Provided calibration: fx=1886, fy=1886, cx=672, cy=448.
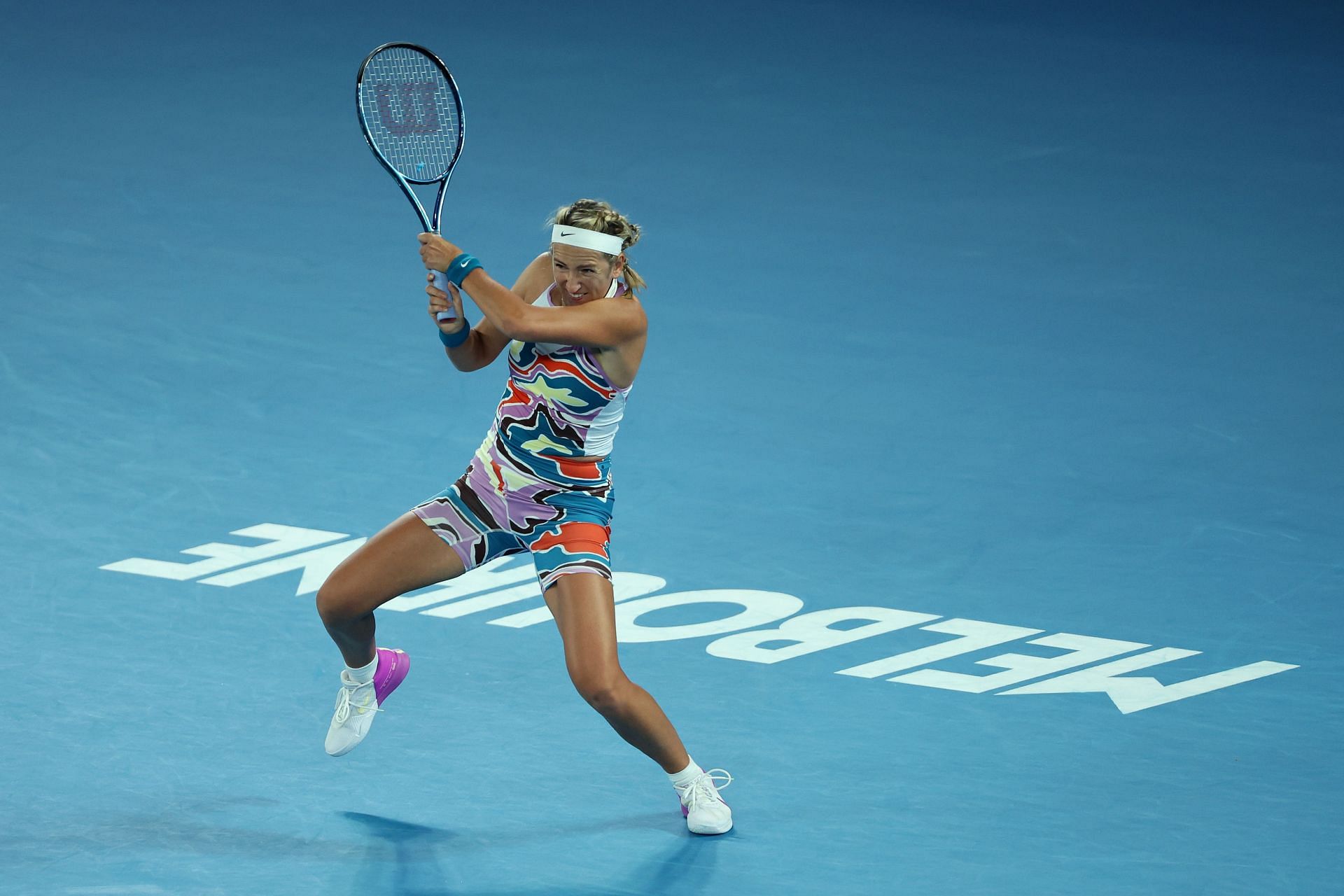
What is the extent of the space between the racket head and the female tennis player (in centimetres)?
59

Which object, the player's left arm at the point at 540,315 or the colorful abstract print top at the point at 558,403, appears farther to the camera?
the colorful abstract print top at the point at 558,403

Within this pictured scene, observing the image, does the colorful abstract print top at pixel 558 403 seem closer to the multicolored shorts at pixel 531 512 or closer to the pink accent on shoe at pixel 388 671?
the multicolored shorts at pixel 531 512

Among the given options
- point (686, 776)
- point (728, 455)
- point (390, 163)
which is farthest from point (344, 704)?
point (728, 455)

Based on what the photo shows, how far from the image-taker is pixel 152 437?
8.67 metres

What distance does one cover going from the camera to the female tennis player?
5.46 metres

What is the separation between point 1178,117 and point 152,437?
8.23 metres

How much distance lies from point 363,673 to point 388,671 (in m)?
0.13

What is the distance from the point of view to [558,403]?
18.6 feet

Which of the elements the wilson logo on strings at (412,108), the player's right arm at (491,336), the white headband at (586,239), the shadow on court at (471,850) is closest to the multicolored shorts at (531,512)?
the player's right arm at (491,336)

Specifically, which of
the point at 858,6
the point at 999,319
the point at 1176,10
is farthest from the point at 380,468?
the point at 1176,10

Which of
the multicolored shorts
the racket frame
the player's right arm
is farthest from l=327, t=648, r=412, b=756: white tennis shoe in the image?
the racket frame

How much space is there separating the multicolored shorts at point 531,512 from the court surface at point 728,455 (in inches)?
30.8

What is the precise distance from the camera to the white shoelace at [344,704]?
5.97 m

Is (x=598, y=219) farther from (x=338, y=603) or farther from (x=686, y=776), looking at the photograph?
(x=686, y=776)
